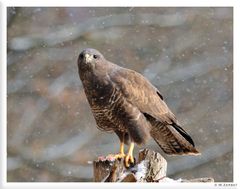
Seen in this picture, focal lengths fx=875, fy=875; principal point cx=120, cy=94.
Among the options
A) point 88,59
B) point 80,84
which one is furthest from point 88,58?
point 80,84

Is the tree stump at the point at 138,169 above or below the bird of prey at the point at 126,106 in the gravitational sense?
below

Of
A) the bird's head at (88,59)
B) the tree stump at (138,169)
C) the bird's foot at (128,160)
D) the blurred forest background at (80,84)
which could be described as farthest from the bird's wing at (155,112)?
the blurred forest background at (80,84)

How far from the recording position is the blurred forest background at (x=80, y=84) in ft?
23.5

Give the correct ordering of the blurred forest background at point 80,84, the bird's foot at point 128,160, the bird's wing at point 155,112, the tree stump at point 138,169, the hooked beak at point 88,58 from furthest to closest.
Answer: the blurred forest background at point 80,84 → the bird's wing at point 155,112 → the hooked beak at point 88,58 → the bird's foot at point 128,160 → the tree stump at point 138,169

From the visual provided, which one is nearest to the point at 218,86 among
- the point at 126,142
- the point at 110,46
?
the point at 110,46

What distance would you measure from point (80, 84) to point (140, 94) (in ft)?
4.61

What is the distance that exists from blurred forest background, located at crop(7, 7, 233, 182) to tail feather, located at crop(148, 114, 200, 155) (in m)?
1.00

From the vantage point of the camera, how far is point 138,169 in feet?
18.3

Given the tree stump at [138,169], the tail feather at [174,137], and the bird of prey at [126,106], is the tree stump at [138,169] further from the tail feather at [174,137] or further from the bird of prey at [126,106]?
the tail feather at [174,137]

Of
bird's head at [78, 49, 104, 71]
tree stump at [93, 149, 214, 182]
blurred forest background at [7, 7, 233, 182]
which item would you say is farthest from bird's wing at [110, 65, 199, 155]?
blurred forest background at [7, 7, 233, 182]

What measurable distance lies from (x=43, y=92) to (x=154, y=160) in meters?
2.29

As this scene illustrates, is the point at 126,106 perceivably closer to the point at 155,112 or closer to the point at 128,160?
the point at 155,112

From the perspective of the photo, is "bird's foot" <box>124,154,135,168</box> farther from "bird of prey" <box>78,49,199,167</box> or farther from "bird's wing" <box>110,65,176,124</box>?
"bird's wing" <box>110,65,176,124</box>

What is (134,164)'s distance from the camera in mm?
5715
